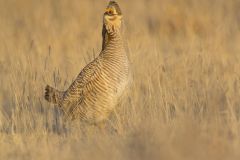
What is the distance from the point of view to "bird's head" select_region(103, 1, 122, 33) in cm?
823

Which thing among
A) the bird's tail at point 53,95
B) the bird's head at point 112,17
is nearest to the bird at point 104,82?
the bird's head at point 112,17

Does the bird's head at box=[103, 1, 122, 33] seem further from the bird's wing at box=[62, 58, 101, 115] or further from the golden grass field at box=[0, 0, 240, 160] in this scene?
the golden grass field at box=[0, 0, 240, 160]

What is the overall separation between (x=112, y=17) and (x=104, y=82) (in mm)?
760

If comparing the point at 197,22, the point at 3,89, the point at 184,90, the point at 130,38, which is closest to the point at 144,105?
the point at 184,90

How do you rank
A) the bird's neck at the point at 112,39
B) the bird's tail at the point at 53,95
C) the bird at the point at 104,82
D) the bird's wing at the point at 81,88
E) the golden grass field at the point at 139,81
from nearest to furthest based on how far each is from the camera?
the golden grass field at the point at 139,81, the bird at the point at 104,82, the bird's wing at the point at 81,88, the bird's neck at the point at 112,39, the bird's tail at the point at 53,95

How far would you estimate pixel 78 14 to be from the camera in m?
15.1

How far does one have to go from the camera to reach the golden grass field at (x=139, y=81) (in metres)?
6.43

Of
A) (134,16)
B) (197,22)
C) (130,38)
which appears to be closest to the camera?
(130,38)

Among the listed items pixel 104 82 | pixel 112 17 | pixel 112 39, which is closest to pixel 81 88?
pixel 104 82

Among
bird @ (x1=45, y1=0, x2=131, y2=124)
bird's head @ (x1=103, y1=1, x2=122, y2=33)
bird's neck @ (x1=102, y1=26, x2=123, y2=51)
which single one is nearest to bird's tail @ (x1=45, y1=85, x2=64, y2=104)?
bird @ (x1=45, y1=0, x2=131, y2=124)

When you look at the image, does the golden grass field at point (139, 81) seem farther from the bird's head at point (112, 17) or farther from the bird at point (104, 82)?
the bird's head at point (112, 17)

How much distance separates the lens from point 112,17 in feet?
27.1

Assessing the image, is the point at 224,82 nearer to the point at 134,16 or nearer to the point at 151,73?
the point at 151,73

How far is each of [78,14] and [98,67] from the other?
7.22 m
